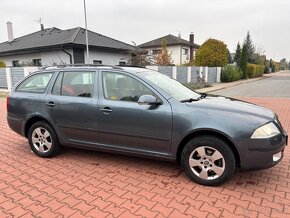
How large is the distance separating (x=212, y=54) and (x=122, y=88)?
81.5 ft

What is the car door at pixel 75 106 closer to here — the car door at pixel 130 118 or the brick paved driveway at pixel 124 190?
the car door at pixel 130 118

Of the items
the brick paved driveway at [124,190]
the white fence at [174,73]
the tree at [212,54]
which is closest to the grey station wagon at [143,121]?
the brick paved driveway at [124,190]

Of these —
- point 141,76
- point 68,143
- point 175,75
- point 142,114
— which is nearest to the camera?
point 142,114

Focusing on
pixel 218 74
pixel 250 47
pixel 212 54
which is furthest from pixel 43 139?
pixel 250 47

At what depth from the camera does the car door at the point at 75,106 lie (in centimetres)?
421

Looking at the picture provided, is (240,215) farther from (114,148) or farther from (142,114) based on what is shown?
(114,148)

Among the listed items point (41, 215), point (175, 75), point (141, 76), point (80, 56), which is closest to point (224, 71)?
point (175, 75)

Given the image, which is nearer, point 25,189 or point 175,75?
point 25,189

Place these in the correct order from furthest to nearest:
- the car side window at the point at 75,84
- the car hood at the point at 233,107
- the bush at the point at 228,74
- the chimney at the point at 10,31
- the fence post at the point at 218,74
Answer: the bush at the point at 228,74
the chimney at the point at 10,31
the fence post at the point at 218,74
the car side window at the point at 75,84
the car hood at the point at 233,107

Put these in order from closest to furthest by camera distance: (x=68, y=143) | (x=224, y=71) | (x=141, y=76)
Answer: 1. (x=141, y=76)
2. (x=68, y=143)
3. (x=224, y=71)

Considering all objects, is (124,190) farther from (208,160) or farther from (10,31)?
(10,31)

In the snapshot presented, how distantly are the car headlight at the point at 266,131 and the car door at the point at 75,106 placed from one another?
7.57 feet

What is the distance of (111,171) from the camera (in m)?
4.13

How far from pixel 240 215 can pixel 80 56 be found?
1854cm
